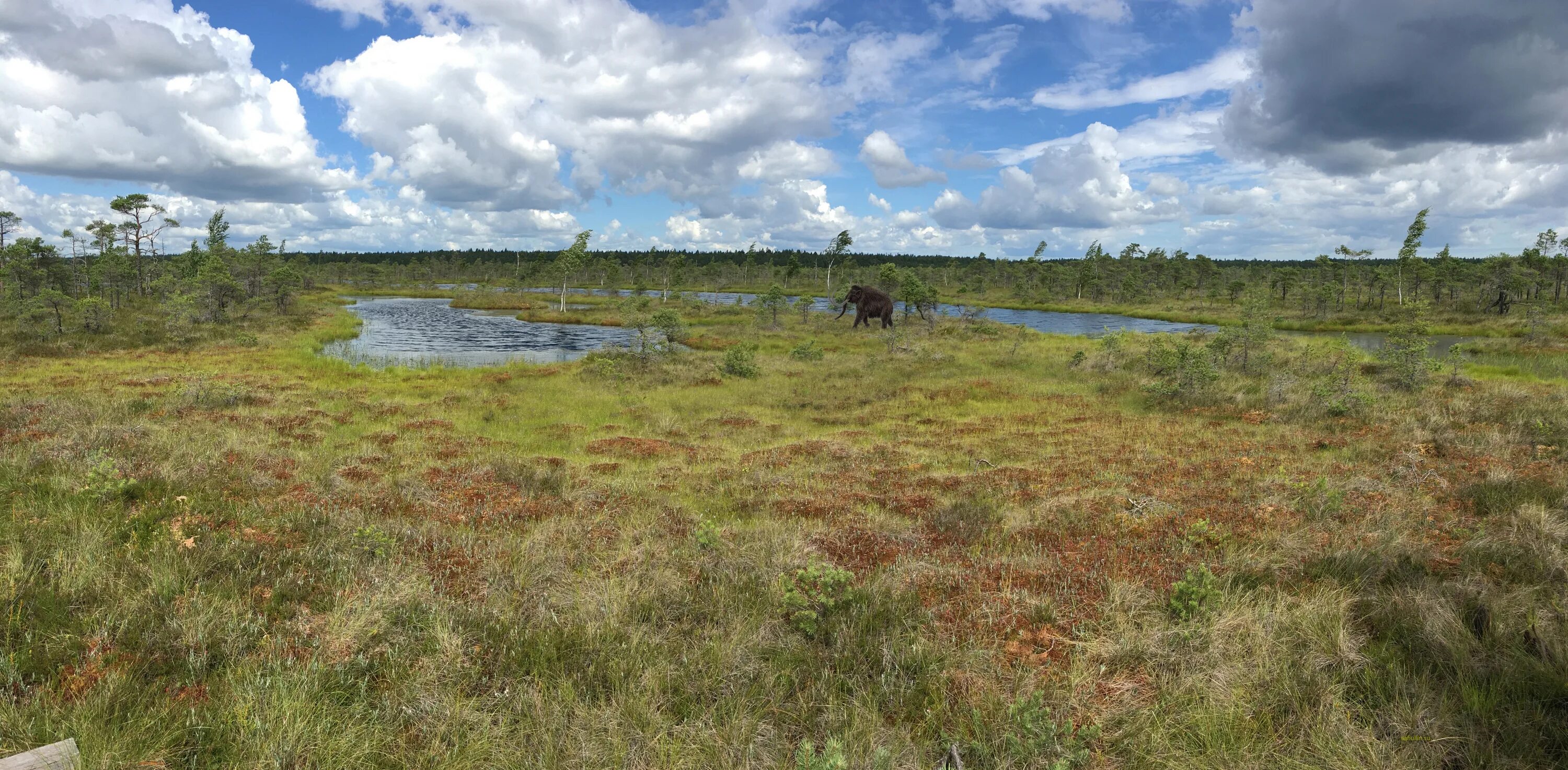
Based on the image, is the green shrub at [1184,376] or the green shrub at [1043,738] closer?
the green shrub at [1043,738]

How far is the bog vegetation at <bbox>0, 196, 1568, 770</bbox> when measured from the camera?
385 centimetres

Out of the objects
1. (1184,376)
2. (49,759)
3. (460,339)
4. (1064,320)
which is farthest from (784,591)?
(1064,320)

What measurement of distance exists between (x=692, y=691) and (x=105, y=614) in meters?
4.38

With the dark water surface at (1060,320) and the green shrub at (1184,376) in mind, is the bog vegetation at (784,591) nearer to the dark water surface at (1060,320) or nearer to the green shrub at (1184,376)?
the green shrub at (1184,376)

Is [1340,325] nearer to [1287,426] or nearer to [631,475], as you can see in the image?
[1287,426]

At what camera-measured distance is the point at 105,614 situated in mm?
4637

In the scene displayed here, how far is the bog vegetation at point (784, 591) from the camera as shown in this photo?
3.85 m

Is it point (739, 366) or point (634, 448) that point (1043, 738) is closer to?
point (634, 448)

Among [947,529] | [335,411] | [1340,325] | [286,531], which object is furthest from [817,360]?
[1340,325]

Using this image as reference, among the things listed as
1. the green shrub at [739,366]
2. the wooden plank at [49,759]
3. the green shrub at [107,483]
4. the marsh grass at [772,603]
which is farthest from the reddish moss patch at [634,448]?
the green shrub at [739,366]

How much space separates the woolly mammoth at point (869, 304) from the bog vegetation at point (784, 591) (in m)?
32.3

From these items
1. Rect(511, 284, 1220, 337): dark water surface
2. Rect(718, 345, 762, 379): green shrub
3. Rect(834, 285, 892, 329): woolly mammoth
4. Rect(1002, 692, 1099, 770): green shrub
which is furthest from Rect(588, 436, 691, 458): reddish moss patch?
Rect(511, 284, 1220, 337): dark water surface

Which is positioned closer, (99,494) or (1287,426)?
(99,494)

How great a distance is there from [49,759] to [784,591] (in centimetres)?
456
